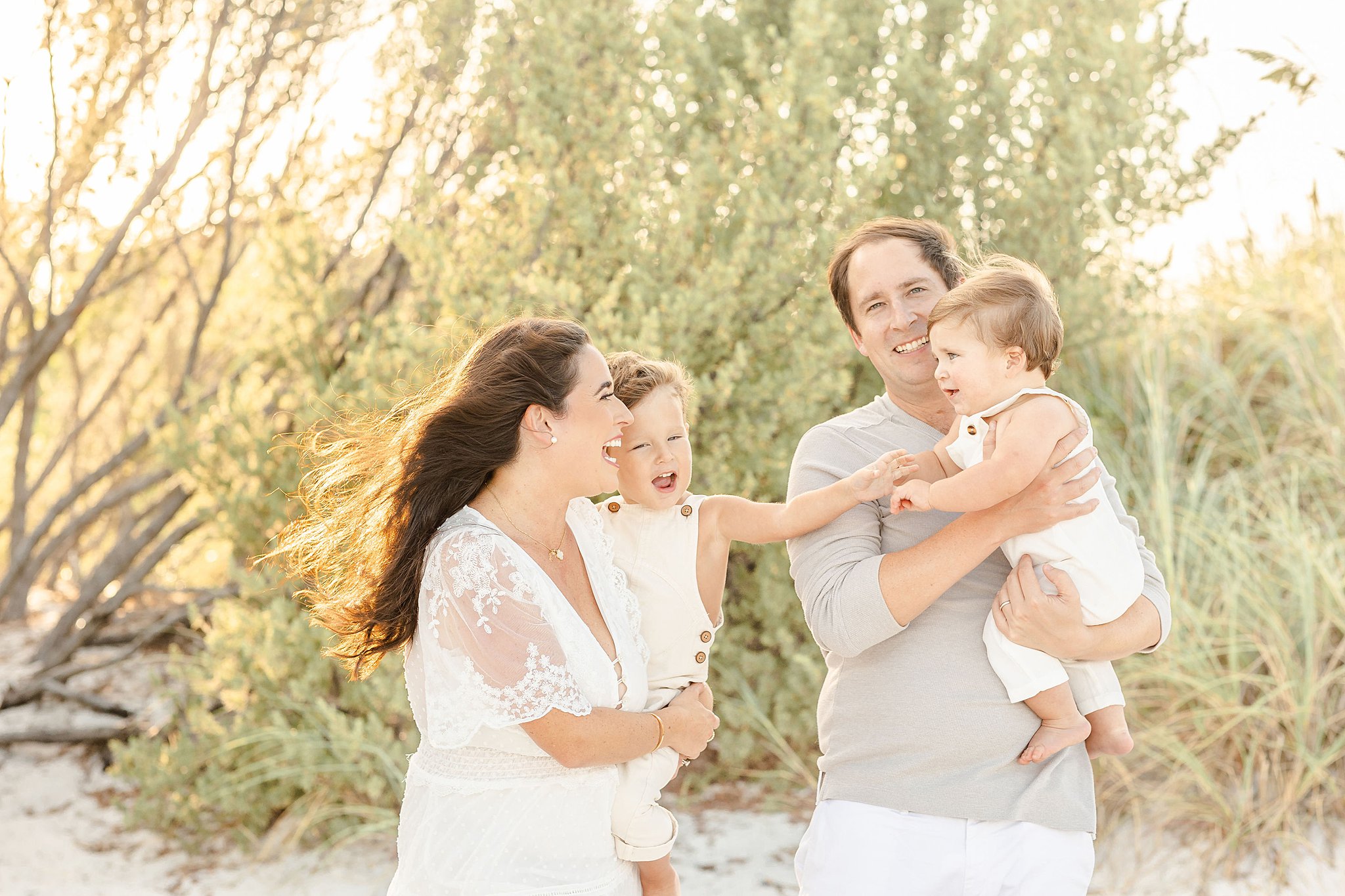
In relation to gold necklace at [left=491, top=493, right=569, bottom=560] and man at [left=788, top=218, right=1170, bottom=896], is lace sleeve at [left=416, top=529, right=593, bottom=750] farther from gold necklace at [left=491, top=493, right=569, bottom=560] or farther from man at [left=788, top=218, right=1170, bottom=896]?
man at [left=788, top=218, right=1170, bottom=896]

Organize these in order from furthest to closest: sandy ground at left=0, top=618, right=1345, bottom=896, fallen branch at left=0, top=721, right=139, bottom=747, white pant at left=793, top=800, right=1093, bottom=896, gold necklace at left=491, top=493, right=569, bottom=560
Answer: fallen branch at left=0, top=721, right=139, bottom=747 < sandy ground at left=0, top=618, right=1345, bottom=896 < gold necklace at left=491, top=493, right=569, bottom=560 < white pant at left=793, top=800, right=1093, bottom=896

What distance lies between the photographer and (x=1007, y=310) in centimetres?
192

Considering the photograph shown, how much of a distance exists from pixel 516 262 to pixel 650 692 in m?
2.44

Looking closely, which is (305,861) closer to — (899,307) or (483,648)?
(483,648)

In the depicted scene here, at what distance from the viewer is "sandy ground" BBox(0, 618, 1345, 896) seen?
3582 millimetres

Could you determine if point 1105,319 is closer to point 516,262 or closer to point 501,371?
point 516,262

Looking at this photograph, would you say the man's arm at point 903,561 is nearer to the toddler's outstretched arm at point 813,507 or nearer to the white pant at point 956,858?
the toddler's outstretched arm at point 813,507

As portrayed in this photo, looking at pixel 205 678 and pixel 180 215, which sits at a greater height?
pixel 180 215

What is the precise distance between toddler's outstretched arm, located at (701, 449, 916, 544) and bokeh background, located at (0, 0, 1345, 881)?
5.81ft

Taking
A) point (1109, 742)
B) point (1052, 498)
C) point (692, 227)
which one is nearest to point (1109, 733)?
point (1109, 742)

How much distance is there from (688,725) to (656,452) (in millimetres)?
500

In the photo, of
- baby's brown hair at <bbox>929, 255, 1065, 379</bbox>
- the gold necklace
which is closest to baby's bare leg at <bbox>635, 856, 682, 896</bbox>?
the gold necklace

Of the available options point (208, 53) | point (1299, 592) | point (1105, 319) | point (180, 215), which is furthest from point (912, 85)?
point (180, 215)

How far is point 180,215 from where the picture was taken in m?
5.16
